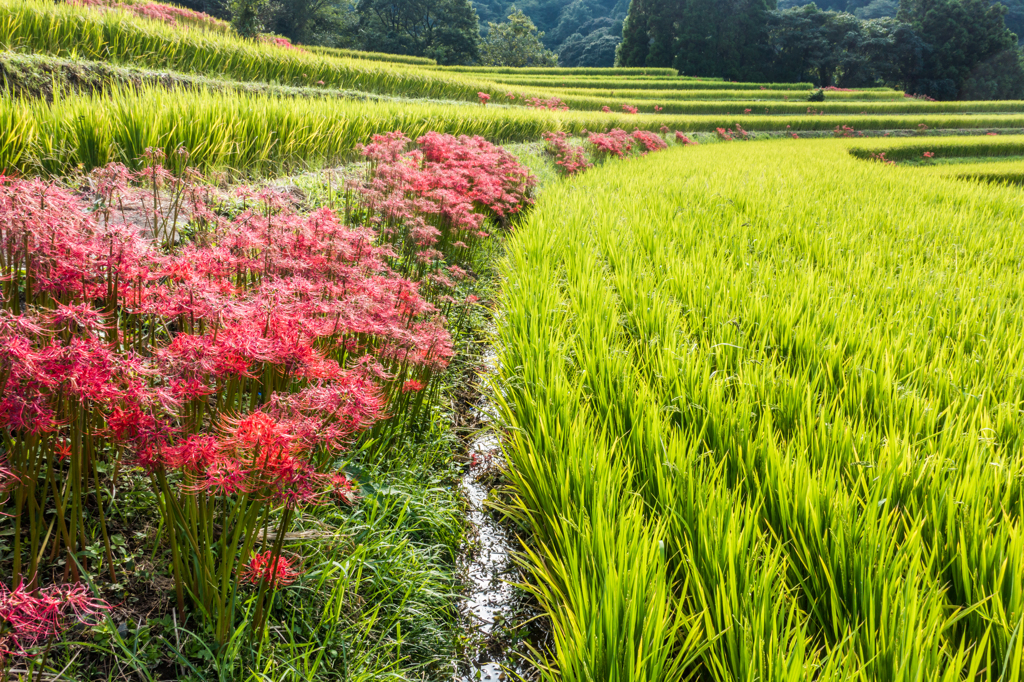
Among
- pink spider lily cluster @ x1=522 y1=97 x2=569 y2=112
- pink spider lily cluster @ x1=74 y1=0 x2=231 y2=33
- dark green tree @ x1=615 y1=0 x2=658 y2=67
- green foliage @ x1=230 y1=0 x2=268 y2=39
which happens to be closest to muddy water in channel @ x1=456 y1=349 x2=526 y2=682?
pink spider lily cluster @ x1=74 y1=0 x2=231 y2=33

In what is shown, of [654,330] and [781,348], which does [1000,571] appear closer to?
[781,348]

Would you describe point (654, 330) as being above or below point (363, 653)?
above

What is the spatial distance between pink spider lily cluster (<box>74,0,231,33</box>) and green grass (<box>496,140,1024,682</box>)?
9.12 metres

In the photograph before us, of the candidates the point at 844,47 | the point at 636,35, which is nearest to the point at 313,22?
the point at 636,35

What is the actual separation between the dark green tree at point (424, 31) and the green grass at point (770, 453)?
3989cm

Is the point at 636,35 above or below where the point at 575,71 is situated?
above

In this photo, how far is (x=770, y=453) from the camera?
1.61 metres

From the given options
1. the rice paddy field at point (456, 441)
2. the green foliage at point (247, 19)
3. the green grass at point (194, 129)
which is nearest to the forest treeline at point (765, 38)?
the green foliage at point (247, 19)

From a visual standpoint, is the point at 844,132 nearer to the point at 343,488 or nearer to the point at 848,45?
the point at 848,45

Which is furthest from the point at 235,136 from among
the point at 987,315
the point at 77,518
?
the point at 987,315

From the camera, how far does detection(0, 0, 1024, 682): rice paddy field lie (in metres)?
1.13

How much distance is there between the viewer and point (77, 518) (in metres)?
1.28

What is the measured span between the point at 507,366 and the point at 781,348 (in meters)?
1.42

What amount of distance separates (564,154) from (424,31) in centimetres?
4145
